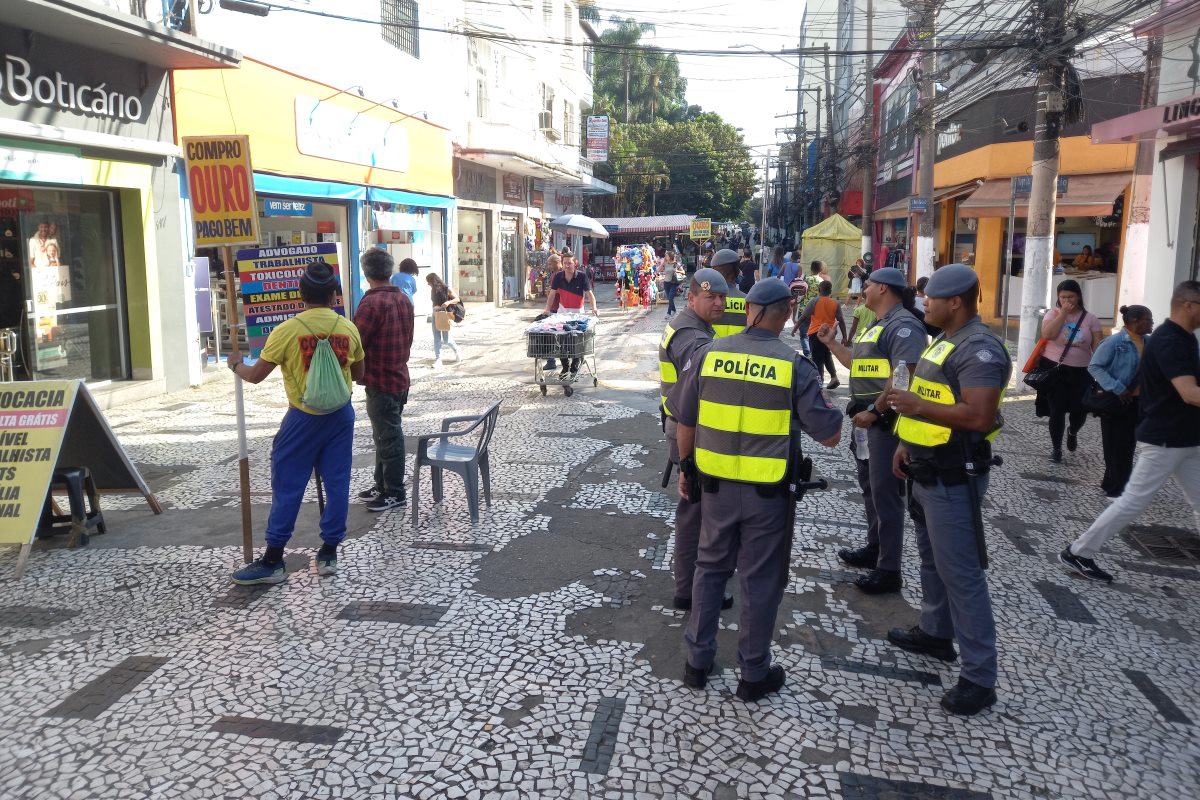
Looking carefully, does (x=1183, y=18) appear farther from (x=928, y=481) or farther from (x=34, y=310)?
(x=34, y=310)

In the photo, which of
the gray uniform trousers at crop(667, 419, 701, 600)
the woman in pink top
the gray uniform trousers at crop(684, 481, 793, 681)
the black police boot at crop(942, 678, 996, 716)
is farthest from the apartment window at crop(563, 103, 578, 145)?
the black police boot at crop(942, 678, 996, 716)

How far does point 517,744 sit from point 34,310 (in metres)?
9.51

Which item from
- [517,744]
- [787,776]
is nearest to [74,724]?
[517,744]

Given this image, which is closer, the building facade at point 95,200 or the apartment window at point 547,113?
the building facade at point 95,200

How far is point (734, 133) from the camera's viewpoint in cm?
5828

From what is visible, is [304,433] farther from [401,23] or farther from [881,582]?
[401,23]

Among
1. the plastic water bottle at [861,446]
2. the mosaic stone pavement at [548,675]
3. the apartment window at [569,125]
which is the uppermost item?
the apartment window at [569,125]

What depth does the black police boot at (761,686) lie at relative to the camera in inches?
154

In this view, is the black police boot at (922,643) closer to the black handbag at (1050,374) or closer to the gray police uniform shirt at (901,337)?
the gray police uniform shirt at (901,337)

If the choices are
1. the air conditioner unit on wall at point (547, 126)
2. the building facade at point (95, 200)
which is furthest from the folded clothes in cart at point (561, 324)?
the air conditioner unit on wall at point (547, 126)

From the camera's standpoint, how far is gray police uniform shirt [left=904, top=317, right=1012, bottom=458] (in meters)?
3.77

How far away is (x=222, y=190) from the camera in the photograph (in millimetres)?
5457

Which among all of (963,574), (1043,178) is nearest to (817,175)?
(1043,178)

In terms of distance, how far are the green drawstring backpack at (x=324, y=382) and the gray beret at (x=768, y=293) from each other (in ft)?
8.48
